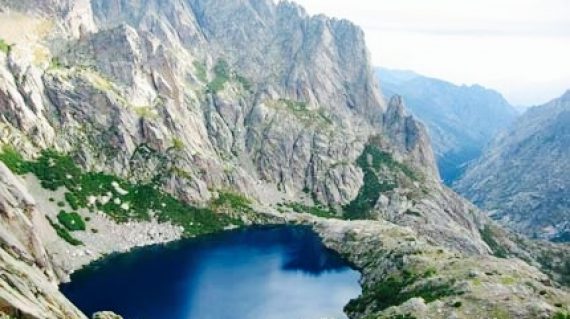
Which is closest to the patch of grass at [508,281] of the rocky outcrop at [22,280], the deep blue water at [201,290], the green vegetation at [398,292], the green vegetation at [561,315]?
the green vegetation at [398,292]

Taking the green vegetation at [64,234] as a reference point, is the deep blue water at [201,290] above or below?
below

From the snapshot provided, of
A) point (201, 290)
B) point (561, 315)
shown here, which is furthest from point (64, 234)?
point (561, 315)

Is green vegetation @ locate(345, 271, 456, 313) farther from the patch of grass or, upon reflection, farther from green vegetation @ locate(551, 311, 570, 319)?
green vegetation @ locate(551, 311, 570, 319)

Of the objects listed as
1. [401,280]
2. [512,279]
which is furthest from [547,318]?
[401,280]

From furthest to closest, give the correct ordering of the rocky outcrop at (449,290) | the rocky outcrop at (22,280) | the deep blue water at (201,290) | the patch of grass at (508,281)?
1. the deep blue water at (201,290)
2. the patch of grass at (508,281)
3. the rocky outcrop at (449,290)
4. the rocky outcrop at (22,280)

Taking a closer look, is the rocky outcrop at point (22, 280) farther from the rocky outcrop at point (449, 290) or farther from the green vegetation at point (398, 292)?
the green vegetation at point (398, 292)

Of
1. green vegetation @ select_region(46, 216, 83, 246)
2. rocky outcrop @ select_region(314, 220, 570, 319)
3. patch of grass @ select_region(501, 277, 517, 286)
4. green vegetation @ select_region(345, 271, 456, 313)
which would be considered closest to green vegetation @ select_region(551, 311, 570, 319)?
rocky outcrop @ select_region(314, 220, 570, 319)

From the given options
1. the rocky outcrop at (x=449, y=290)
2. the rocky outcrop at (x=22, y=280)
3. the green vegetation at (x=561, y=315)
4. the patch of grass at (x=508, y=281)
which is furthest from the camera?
the patch of grass at (x=508, y=281)
